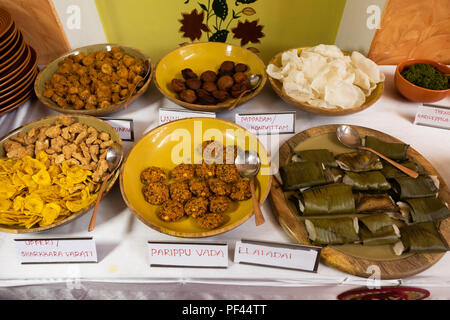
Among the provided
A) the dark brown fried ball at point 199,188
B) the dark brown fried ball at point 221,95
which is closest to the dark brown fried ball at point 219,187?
the dark brown fried ball at point 199,188

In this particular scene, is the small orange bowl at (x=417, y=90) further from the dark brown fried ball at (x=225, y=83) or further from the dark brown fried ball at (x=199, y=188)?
the dark brown fried ball at (x=199, y=188)

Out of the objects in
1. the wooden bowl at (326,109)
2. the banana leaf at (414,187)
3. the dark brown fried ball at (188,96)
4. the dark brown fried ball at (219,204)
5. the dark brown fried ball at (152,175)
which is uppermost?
the dark brown fried ball at (188,96)

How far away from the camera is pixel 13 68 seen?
44.6 inches

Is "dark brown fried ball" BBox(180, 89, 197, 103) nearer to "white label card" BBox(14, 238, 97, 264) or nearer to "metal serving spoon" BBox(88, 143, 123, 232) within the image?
"metal serving spoon" BBox(88, 143, 123, 232)

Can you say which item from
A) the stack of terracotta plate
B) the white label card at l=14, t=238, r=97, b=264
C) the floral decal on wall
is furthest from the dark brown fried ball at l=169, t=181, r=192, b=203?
the floral decal on wall

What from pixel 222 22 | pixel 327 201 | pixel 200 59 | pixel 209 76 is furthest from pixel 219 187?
pixel 222 22

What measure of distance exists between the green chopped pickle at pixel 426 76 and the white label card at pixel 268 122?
0.52m

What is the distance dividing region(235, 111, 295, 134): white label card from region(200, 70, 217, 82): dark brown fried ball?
225 mm

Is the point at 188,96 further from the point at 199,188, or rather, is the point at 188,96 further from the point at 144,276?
the point at 144,276

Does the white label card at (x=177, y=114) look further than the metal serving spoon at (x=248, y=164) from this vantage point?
Yes

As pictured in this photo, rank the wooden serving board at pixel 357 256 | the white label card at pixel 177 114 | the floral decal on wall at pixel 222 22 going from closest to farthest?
1. the wooden serving board at pixel 357 256
2. the white label card at pixel 177 114
3. the floral decal on wall at pixel 222 22

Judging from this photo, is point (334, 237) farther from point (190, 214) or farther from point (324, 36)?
point (324, 36)

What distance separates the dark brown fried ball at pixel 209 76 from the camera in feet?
3.98

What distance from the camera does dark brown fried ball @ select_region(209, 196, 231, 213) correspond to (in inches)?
33.9
